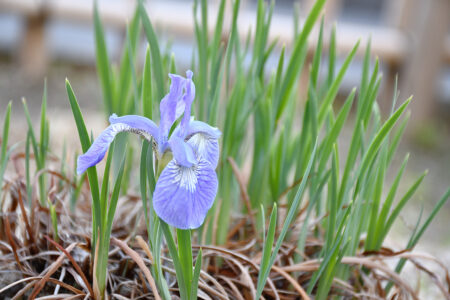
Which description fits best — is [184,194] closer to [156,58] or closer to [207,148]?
[207,148]

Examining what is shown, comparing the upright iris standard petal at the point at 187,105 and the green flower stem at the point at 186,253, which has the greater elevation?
the upright iris standard petal at the point at 187,105

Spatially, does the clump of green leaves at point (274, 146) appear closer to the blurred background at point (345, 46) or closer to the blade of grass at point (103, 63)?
the blade of grass at point (103, 63)

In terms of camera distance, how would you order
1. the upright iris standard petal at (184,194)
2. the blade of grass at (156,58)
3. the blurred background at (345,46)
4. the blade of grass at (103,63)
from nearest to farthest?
the upright iris standard petal at (184,194) → the blade of grass at (156,58) → the blade of grass at (103,63) → the blurred background at (345,46)

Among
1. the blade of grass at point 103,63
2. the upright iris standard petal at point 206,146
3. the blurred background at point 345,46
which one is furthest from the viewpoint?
the blurred background at point 345,46

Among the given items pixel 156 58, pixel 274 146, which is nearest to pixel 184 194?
pixel 156 58

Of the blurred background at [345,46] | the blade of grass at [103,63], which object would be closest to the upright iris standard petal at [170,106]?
the blade of grass at [103,63]

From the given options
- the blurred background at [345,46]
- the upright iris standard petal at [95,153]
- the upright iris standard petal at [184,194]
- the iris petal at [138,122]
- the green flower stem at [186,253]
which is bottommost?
the blurred background at [345,46]
